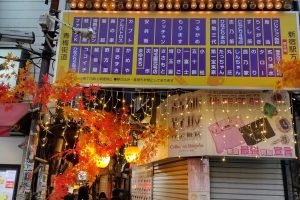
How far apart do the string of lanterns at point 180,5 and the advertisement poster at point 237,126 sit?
2.72m

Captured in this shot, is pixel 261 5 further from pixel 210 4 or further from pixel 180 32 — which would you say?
pixel 180 32

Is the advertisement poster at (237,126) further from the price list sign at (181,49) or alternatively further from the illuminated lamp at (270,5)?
the illuminated lamp at (270,5)

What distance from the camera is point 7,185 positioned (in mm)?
10891

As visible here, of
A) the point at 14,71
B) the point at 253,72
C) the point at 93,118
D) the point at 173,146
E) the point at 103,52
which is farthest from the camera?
the point at 93,118

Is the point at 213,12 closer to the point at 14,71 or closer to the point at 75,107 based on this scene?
the point at 75,107

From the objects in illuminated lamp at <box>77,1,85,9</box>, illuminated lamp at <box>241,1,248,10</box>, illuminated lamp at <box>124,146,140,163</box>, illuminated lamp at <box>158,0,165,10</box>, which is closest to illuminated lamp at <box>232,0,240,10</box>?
illuminated lamp at <box>241,1,248,10</box>

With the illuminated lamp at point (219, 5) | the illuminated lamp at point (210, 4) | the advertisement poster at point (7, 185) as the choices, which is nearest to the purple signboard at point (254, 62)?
the illuminated lamp at point (219, 5)

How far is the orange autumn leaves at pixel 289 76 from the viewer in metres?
9.61

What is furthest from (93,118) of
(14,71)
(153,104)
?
(14,71)

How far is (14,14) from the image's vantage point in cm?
1362

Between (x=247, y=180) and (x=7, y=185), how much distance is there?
7.69 metres

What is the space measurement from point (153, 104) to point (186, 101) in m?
2.70

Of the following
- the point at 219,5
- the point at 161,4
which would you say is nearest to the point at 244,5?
the point at 219,5

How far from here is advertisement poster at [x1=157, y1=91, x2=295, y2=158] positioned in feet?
33.9
